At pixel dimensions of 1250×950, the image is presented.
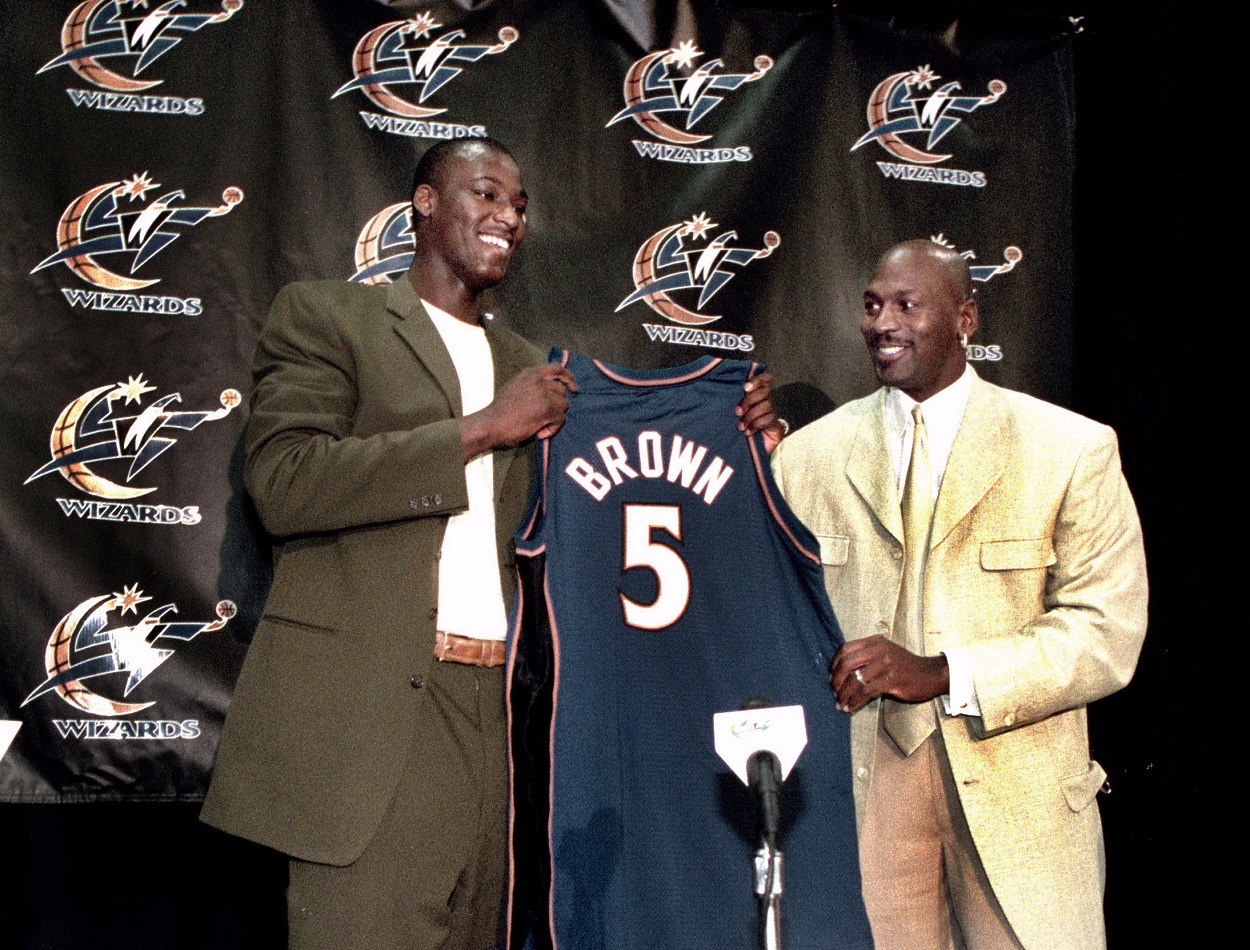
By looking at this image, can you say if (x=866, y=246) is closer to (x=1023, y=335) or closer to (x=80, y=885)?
(x=1023, y=335)

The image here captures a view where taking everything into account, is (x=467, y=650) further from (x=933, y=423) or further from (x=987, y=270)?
(x=987, y=270)

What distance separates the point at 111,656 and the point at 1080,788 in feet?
7.77

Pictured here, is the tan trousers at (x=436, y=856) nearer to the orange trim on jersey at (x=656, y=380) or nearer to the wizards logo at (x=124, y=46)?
the orange trim on jersey at (x=656, y=380)

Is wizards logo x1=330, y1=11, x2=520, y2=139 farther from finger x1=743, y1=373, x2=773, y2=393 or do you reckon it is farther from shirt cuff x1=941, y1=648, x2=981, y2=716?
shirt cuff x1=941, y1=648, x2=981, y2=716

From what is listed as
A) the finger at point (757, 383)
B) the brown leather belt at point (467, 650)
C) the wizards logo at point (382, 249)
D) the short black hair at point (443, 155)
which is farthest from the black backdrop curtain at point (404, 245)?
the brown leather belt at point (467, 650)

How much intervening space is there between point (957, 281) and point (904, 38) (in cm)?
120

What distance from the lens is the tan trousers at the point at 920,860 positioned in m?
2.57

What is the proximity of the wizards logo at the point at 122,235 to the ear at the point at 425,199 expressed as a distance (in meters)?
0.82

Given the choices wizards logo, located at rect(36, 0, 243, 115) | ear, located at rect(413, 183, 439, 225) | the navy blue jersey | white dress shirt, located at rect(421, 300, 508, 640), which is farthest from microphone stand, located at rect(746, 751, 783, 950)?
wizards logo, located at rect(36, 0, 243, 115)

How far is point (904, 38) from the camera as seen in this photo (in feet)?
12.6

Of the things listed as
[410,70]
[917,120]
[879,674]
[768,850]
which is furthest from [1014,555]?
[410,70]

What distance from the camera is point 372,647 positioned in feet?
7.76

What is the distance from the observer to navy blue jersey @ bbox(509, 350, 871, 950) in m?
2.36

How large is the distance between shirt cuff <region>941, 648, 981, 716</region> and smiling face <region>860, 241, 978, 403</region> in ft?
2.33
